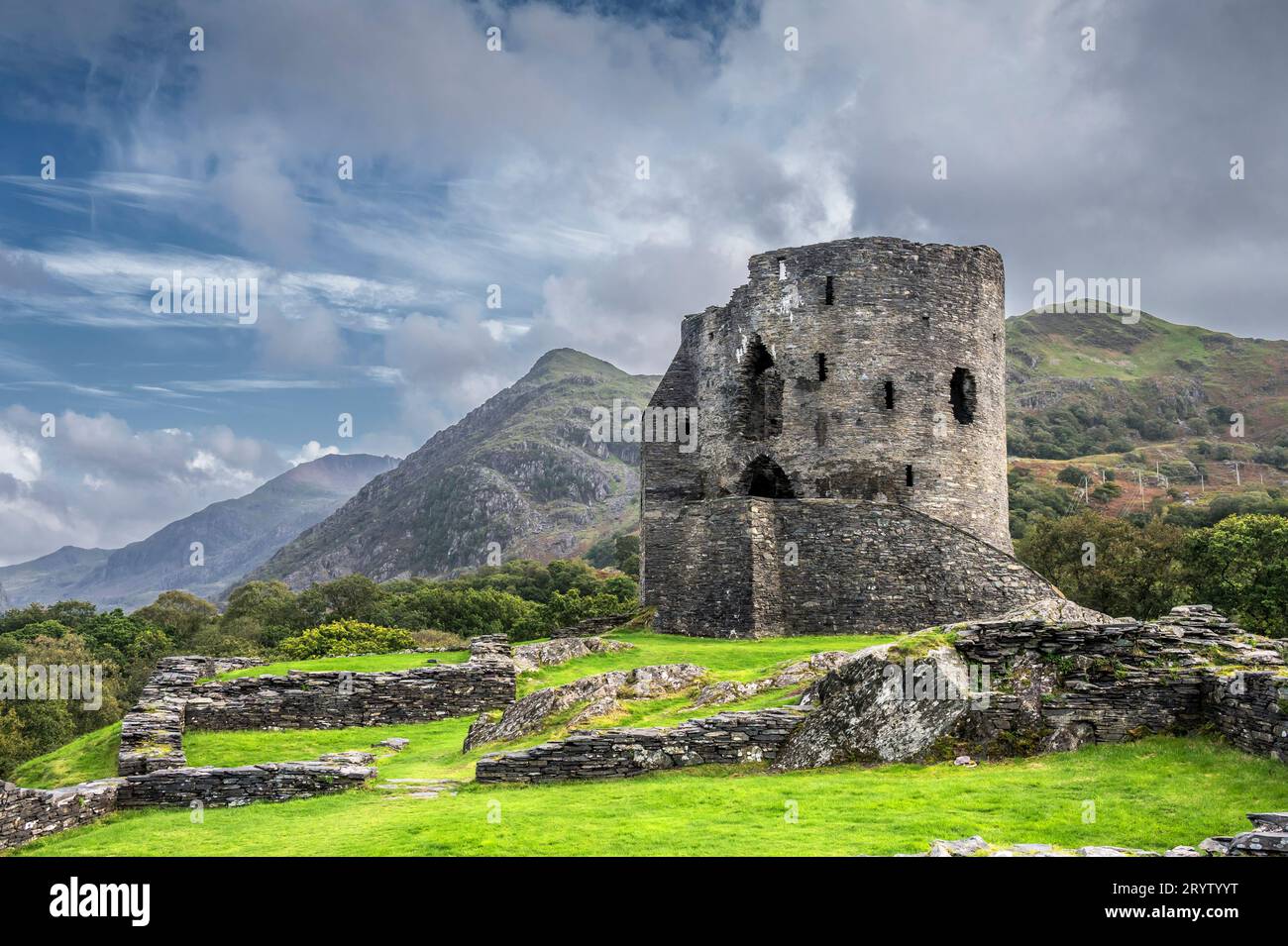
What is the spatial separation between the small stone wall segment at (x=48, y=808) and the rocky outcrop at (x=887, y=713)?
1090 cm

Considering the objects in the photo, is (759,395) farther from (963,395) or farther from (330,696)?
(330,696)

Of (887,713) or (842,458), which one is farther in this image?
(842,458)

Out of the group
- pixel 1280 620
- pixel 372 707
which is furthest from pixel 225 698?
pixel 1280 620

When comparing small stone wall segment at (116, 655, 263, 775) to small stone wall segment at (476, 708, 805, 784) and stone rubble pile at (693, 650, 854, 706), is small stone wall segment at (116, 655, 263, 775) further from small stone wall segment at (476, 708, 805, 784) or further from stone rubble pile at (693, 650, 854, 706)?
stone rubble pile at (693, 650, 854, 706)

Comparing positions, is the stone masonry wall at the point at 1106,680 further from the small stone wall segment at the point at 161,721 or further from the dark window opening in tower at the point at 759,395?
the dark window opening in tower at the point at 759,395

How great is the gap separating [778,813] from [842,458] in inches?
990

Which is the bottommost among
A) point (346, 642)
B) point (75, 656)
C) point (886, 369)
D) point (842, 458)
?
point (75, 656)

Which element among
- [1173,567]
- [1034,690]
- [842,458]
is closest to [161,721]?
Result: [1034,690]

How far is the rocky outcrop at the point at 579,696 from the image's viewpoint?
19.4 meters

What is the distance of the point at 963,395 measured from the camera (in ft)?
122

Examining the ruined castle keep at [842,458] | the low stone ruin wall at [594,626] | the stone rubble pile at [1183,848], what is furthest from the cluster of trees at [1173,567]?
the stone rubble pile at [1183,848]

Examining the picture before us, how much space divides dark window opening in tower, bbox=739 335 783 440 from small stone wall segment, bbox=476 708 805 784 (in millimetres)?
23563

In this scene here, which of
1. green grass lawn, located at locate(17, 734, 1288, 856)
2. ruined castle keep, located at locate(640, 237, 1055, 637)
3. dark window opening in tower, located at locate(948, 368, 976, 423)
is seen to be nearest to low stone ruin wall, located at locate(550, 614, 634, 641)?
ruined castle keep, located at locate(640, 237, 1055, 637)
